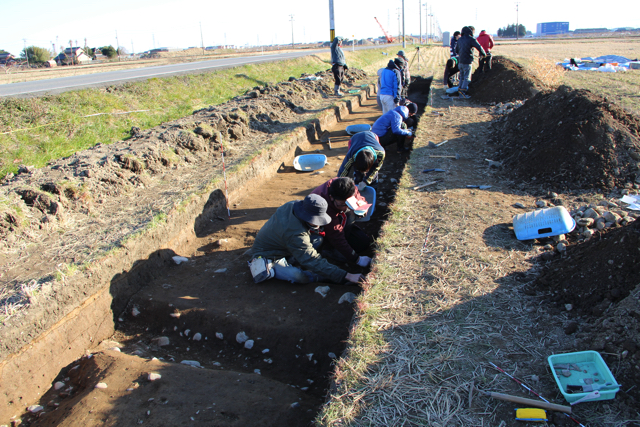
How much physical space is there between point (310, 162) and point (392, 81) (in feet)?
9.32

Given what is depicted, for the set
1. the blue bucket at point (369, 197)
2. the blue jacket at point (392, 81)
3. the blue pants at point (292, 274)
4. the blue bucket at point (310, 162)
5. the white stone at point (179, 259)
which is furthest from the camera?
the blue jacket at point (392, 81)

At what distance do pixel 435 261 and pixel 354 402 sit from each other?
1686mm

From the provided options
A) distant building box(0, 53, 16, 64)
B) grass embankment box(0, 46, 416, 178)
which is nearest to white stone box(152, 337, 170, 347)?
grass embankment box(0, 46, 416, 178)

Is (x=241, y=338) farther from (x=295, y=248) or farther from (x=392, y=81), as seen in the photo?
(x=392, y=81)

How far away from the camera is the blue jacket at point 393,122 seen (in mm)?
7070

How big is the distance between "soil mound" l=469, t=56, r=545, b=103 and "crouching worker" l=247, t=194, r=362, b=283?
358 inches

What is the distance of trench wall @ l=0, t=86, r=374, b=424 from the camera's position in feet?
9.80

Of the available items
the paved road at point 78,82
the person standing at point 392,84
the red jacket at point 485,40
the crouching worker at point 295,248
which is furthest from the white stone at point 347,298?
the red jacket at point 485,40

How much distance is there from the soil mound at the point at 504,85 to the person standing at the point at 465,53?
1.21 ft

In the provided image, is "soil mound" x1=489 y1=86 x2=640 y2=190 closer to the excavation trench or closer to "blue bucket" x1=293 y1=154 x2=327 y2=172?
the excavation trench

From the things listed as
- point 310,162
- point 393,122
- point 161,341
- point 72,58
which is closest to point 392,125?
point 393,122

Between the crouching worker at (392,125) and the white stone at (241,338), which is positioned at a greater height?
the crouching worker at (392,125)

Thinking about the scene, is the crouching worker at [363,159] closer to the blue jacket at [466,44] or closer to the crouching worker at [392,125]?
the crouching worker at [392,125]

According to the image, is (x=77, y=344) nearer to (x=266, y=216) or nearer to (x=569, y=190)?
(x=266, y=216)
